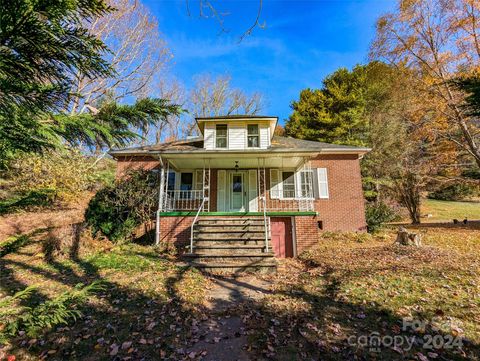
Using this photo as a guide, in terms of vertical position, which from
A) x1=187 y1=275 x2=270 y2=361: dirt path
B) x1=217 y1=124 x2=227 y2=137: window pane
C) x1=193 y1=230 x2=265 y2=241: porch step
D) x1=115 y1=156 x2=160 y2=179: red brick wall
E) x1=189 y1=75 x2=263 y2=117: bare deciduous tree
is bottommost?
x1=187 y1=275 x2=270 y2=361: dirt path

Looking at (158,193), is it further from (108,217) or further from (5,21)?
(5,21)

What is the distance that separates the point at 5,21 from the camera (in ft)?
5.25

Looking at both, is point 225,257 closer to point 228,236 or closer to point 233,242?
point 233,242

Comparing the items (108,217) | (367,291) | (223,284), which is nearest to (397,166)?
(367,291)

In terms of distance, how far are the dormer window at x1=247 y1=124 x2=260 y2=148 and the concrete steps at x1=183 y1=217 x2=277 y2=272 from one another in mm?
4598

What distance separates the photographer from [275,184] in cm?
1241

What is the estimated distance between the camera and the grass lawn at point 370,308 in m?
3.23

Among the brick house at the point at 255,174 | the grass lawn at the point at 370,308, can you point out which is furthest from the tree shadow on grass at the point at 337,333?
the brick house at the point at 255,174

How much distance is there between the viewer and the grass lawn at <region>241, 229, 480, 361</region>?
3.23m

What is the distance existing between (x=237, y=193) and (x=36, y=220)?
951 centimetres

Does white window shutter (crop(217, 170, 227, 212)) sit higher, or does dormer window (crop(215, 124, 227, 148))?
dormer window (crop(215, 124, 227, 148))

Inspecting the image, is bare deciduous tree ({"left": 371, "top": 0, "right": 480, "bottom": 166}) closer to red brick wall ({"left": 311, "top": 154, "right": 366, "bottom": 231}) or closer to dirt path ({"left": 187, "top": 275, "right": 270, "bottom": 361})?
red brick wall ({"left": 311, "top": 154, "right": 366, "bottom": 231})

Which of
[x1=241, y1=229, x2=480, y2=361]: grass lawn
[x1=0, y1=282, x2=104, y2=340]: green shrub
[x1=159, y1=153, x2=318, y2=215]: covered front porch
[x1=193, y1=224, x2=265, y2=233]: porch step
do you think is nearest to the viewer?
[x1=0, y1=282, x2=104, y2=340]: green shrub

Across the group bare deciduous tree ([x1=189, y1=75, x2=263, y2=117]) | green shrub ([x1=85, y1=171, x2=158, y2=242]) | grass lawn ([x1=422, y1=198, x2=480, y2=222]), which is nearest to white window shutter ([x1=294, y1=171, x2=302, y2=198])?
green shrub ([x1=85, y1=171, x2=158, y2=242])
